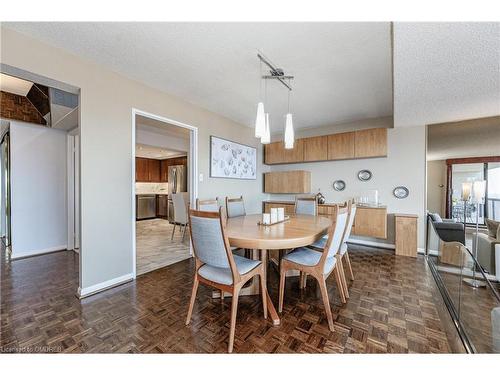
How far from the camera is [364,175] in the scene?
4.14m

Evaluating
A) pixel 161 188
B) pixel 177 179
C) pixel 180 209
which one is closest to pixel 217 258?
pixel 180 209

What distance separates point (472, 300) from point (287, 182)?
3397 millimetres

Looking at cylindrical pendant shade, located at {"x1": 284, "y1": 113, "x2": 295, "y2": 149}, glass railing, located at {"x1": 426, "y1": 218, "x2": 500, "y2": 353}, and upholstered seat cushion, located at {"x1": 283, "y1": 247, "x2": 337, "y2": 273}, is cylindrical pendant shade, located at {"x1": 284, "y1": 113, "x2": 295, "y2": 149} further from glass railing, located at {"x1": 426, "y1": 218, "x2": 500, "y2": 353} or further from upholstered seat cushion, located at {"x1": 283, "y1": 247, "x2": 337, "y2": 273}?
glass railing, located at {"x1": 426, "y1": 218, "x2": 500, "y2": 353}

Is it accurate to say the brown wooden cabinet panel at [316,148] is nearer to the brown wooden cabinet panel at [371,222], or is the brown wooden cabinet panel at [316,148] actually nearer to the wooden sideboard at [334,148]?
the wooden sideboard at [334,148]

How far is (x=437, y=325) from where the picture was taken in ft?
5.33

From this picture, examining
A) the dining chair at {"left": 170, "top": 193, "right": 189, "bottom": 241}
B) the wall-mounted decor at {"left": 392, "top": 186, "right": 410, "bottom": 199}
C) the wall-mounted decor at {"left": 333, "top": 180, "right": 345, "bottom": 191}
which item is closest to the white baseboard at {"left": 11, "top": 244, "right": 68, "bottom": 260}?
the dining chair at {"left": 170, "top": 193, "right": 189, "bottom": 241}

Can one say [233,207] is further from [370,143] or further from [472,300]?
[370,143]

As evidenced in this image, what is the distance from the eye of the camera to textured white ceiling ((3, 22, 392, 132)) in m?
1.71

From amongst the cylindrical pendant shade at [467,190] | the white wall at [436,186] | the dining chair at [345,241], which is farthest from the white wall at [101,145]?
the white wall at [436,186]

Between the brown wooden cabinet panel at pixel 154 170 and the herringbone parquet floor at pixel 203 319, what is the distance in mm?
5281

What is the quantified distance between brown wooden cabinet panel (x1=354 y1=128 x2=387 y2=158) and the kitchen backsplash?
21.2 feet

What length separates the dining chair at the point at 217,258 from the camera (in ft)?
4.63
